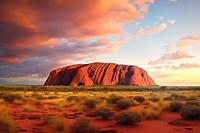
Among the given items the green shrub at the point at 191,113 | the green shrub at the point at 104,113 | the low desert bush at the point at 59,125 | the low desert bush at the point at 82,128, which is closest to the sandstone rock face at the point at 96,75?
the green shrub at the point at 104,113

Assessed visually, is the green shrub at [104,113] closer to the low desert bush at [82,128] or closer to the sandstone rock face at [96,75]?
the low desert bush at [82,128]

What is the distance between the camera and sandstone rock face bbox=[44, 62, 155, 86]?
119 m

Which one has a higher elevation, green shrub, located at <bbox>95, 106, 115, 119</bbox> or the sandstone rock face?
the sandstone rock face

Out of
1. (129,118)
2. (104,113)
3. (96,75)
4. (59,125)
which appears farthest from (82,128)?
(96,75)

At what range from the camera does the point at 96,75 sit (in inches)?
4921

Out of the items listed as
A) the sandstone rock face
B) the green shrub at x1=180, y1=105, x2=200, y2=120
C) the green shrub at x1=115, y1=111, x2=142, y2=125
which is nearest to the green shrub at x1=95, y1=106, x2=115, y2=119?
the green shrub at x1=115, y1=111, x2=142, y2=125

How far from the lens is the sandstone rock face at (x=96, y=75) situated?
4695 inches

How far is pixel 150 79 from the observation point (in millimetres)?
157250

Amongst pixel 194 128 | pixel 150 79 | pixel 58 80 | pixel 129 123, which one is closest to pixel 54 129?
pixel 129 123

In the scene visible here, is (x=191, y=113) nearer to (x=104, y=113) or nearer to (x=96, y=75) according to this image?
(x=104, y=113)

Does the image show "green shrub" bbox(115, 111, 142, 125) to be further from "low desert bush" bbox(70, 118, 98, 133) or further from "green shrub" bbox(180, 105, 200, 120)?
"green shrub" bbox(180, 105, 200, 120)

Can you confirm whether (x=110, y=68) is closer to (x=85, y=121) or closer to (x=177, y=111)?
(x=177, y=111)

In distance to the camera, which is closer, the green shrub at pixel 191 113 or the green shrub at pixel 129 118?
the green shrub at pixel 129 118

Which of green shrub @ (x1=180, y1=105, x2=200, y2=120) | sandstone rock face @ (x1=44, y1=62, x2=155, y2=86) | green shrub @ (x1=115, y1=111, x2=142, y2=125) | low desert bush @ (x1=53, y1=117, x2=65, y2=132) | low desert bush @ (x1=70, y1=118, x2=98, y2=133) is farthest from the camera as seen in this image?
sandstone rock face @ (x1=44, y1=62, x2=155, y2=86)
